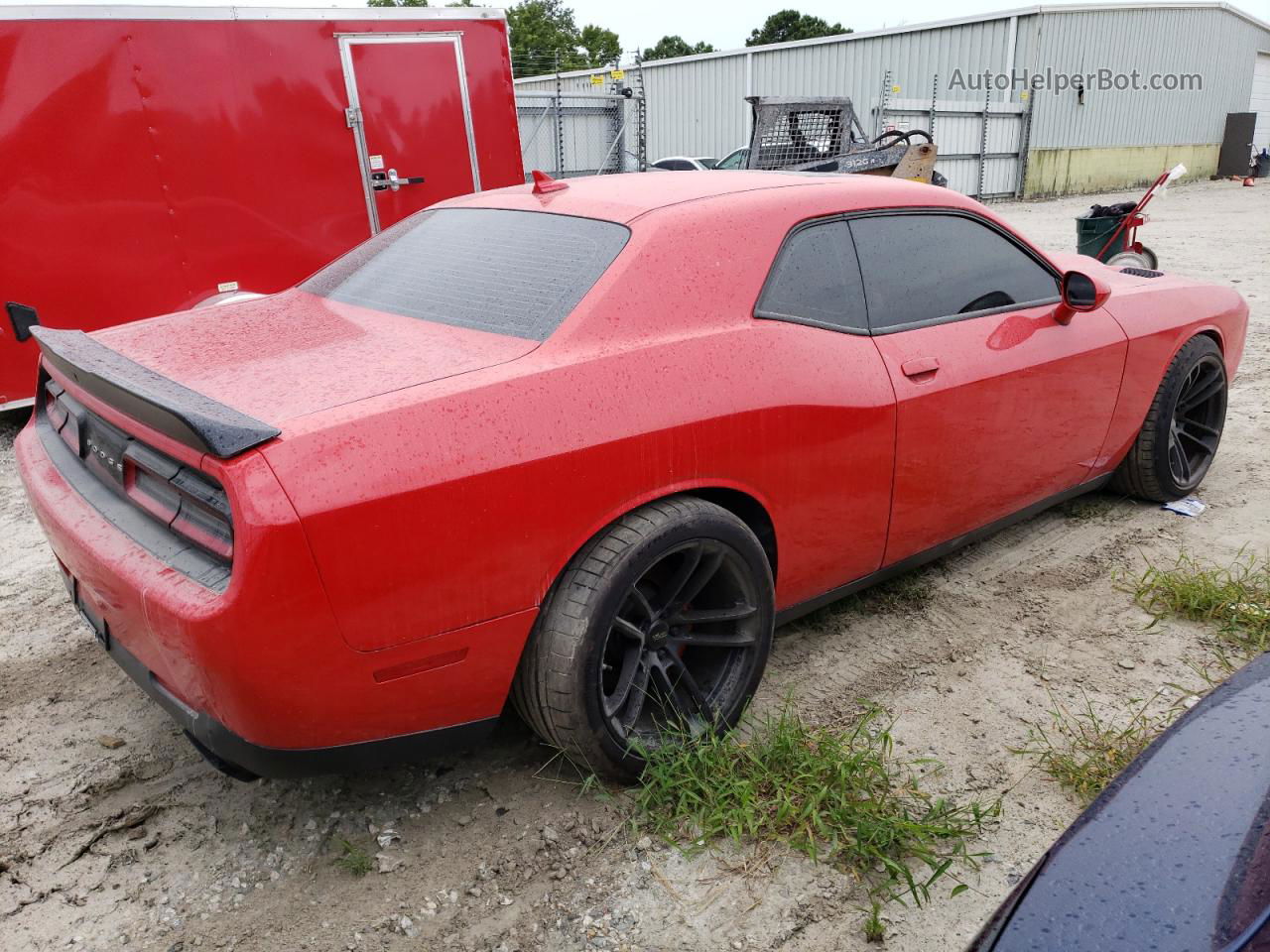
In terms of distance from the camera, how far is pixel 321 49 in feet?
21.1

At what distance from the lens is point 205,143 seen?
611 centimetres

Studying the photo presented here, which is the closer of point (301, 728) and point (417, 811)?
point (301, 728)

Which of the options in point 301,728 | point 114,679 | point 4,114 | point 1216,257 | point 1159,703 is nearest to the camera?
point 301,728

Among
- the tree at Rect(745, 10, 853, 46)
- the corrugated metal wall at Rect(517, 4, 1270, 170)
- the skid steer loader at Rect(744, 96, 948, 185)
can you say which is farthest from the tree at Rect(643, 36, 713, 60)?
the skid steer loader at Rect(744, 96, 948, 185)

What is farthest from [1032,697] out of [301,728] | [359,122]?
[359,122]

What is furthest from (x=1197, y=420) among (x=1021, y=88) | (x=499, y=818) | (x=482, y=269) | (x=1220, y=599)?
(x=1021, y=88)

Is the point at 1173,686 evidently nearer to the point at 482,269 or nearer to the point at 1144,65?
the point at 482,269

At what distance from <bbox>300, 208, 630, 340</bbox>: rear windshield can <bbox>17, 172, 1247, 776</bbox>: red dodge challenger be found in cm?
1

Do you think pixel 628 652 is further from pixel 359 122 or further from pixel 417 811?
pixel 359 122

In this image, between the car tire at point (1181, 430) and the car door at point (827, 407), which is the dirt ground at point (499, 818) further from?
the car tire at point (1181, 430)

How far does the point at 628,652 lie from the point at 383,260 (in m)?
1.55

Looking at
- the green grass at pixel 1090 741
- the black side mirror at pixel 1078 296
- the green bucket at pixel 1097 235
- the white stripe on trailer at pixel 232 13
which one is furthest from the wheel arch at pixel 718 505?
the green bucket at pixel 1097 235

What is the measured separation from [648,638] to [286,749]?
2.92ft

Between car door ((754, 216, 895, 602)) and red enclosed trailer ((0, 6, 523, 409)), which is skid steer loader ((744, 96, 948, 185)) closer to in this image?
red enclosed trailer ((0, 6, 523, 409))
